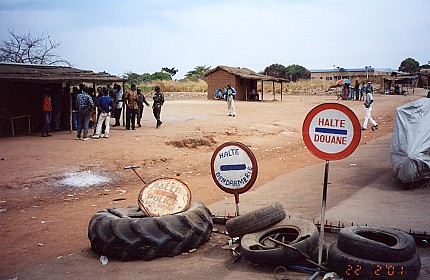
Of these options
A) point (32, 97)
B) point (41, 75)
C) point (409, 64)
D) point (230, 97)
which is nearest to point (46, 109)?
point (41, 75)

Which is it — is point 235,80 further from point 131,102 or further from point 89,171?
point 89,171

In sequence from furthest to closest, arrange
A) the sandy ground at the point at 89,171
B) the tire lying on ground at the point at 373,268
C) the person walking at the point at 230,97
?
the person walking at the point at 230,97 < the sandy ground at the point at 89,171 < the tire lying on ground at the point at 373,268

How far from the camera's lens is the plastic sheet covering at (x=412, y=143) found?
8016mm

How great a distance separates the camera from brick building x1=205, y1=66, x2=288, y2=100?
132 feet

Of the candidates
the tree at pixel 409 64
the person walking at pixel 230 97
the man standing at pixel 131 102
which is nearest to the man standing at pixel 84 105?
the man standing at pixel 131 102

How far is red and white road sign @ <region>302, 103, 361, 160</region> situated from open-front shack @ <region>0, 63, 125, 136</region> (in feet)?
47.7

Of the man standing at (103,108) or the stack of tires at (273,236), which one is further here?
the man standing at (103,108)

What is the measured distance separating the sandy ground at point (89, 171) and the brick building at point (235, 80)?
20.6 metres

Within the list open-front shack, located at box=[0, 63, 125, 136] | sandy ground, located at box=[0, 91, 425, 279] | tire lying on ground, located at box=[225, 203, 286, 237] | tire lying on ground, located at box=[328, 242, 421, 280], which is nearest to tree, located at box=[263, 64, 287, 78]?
sandy ground, located at box=[0, 91, 425, 279]

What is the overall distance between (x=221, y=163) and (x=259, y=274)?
1.71 metres

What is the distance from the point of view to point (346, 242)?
4.56 m

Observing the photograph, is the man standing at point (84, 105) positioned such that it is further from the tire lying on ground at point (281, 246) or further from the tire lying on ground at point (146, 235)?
the tire lying on ground at point (281, 246)

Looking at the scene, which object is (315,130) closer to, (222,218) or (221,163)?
(221,163)

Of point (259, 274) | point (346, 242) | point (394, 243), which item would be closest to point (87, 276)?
point (259, 274)
